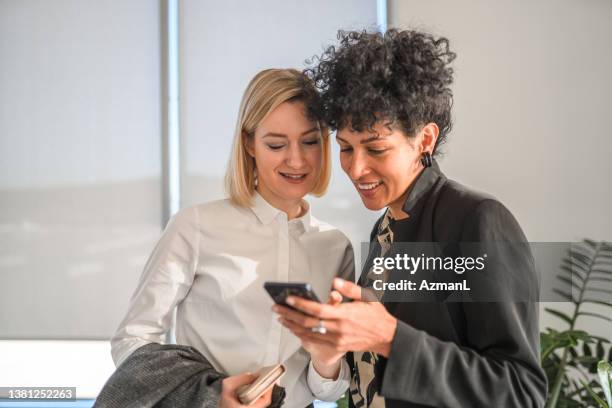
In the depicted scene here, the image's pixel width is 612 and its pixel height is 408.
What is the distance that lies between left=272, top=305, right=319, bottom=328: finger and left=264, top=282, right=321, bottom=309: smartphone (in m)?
0.02

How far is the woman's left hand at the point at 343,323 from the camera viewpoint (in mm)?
1024

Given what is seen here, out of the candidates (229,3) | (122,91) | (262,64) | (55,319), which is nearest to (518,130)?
(262,64)

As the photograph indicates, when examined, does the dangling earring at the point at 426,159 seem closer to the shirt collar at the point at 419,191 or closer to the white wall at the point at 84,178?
the shirt collar at the point at 419,191

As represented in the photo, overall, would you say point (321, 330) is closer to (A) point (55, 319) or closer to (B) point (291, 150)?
(B) point (291, 150)

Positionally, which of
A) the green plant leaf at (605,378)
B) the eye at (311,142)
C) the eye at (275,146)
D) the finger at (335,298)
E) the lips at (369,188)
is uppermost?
the eye at (311,142)

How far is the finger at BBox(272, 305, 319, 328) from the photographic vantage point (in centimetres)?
103

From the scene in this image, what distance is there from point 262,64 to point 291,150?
2.64 meters

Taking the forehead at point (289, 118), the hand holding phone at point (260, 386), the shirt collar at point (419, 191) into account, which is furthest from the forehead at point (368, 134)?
the hand holding phone at point (260, 386)

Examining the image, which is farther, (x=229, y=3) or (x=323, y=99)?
(x=229, y=3)

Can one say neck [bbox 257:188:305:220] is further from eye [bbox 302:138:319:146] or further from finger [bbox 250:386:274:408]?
finger [bbox 250:386:274:408]

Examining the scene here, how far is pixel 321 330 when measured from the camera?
1025 mm

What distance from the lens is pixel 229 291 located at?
5.01ft

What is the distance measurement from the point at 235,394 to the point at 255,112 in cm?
64

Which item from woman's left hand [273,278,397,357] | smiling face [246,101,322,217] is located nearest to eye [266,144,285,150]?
smiling face [246,101,322,217]
